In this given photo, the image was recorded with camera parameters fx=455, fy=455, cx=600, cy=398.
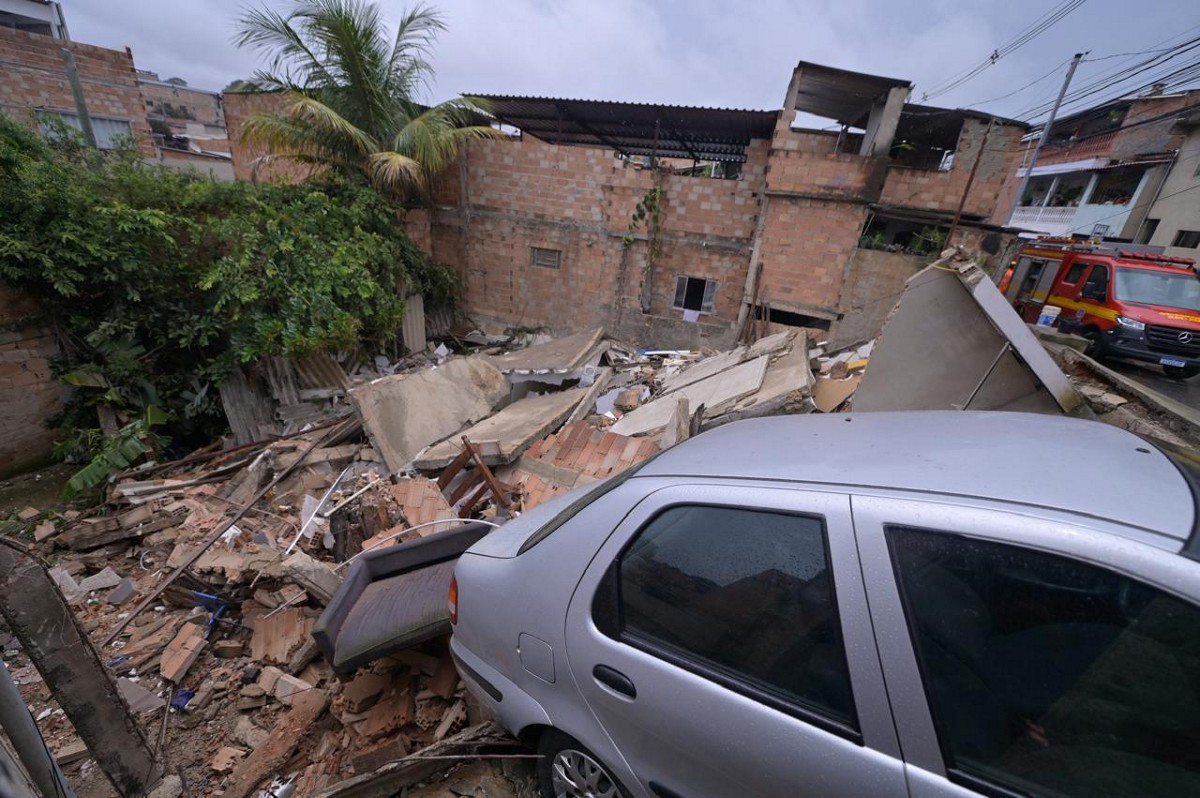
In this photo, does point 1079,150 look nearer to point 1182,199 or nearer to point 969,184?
point 1182,199

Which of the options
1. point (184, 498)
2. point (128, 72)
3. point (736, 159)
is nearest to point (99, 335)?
point (184, 498)

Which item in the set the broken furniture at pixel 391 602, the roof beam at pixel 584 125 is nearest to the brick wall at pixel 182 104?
the roof beam at pixel 584 125

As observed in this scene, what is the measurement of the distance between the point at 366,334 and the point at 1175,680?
8.81m

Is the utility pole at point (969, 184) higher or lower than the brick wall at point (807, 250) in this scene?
higher

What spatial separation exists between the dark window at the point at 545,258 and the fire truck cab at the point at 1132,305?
1018cm

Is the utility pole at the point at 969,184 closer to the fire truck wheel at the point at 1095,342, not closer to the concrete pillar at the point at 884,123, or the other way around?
the concrete pillar at the point at 884,123

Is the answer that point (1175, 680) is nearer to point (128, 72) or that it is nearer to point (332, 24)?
point (332, 24)

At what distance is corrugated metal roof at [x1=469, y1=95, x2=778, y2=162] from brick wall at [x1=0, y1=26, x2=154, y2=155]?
10011 mm

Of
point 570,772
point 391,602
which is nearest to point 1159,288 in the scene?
point 570,772

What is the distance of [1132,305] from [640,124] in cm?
965

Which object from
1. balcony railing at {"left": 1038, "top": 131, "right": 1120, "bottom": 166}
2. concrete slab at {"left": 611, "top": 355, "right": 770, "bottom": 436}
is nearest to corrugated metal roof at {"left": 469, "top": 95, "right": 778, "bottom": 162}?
concrete slab at {"left": 611, "top": 355, "right": 770, "bottom": 436}

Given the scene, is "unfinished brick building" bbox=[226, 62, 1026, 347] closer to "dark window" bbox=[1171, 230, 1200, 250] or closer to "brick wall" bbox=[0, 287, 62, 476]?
"brick wall" bbox=[0, 287, 62, 476]

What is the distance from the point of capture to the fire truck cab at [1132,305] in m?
7.47

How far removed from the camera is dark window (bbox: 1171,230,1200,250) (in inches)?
604
